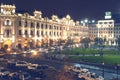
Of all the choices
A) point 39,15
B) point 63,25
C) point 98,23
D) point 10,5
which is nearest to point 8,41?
point 10,5

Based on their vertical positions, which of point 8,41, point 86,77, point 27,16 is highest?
point 27,16

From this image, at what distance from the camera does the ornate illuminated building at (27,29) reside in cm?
10062

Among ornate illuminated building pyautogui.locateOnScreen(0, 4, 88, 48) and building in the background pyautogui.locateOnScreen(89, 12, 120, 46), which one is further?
building in the background pyautogui.locateOnScreen(89, 12, 120, 46)

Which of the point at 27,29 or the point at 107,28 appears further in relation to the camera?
the point at 107,28

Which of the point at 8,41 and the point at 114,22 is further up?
the point at 114,22

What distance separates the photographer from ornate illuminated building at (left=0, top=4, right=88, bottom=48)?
330 feet

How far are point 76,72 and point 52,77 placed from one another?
558 cm

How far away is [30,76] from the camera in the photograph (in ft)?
157

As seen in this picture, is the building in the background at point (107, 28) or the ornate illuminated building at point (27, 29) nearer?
the ornate illuminated building at point (27, 29)

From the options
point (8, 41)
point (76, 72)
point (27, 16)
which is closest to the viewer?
point (76, 72)

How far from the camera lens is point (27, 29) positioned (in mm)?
109312

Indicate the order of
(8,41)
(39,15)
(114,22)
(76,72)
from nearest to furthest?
1. (76,72)
2. (8,41)
3. (39,15)
4. (114,22)

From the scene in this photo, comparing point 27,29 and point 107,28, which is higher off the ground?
point 107,28

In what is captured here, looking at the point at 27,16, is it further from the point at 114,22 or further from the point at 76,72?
the point at 114,22
